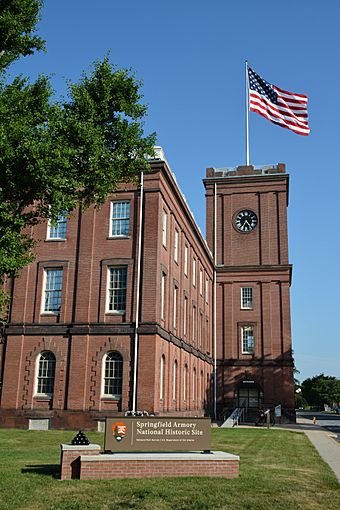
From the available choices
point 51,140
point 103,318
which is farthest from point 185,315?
point 51,140

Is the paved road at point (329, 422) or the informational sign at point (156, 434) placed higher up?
the informational sign at point (156, 434)

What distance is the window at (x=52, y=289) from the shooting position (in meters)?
28.7

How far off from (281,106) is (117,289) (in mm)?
18770

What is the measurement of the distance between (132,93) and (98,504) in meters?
13.2

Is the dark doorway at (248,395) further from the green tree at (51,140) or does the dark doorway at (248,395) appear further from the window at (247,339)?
the green tree at (51,140)

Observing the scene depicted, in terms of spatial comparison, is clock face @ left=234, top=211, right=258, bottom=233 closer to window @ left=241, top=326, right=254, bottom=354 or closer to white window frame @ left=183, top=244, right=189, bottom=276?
window @ left=241, top=326, right=254, bottom=354

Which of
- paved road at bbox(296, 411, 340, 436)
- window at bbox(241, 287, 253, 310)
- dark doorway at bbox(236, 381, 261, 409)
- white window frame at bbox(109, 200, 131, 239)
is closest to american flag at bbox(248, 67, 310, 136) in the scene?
white window frame at bbox(109, 200, 131, 239)

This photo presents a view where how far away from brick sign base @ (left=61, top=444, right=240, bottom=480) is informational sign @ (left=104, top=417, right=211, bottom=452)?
0.61ft

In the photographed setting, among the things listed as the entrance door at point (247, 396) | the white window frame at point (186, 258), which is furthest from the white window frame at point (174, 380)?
the entrance door at point (247, 396)

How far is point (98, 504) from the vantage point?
9742 millimetres

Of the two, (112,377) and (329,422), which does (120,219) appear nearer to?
(112,377)

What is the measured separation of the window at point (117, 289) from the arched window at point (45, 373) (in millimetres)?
3995

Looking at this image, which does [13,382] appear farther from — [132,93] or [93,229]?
[132,93]

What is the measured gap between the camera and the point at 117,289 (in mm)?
27984
